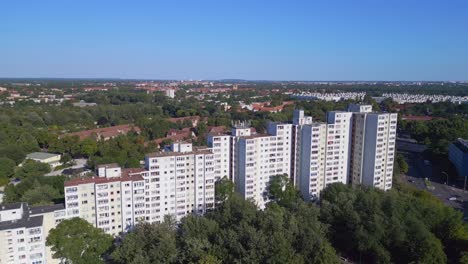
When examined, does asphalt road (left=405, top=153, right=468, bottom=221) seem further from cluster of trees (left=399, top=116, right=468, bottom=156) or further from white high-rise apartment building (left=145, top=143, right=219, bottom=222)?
white high-rise apartment building (left=145, top=143, right=219, bottom=222)

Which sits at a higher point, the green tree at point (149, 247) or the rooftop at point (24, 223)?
the rooftop at point (24, 223)

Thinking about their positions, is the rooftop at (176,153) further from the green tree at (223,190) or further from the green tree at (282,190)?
the green tree at (282,190)

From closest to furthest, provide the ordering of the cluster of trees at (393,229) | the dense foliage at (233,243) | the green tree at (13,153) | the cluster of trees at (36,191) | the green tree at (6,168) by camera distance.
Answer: the dense foliage at (233,243) → the cluster of trees at (393,229) → the cluster of trees at (36,191) → the green tree at (6,168) → the green tree at (13,153)

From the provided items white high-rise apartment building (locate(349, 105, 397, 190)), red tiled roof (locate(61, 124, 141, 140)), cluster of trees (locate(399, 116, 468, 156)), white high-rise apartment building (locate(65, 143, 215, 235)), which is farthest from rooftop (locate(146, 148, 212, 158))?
cluster of trees (locate(399, 116, 468, 156))

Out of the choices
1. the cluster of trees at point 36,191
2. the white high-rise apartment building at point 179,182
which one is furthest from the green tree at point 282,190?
the cluster of trees at point 36,191

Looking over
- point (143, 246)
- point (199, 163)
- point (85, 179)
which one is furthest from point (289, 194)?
point (85, 179)

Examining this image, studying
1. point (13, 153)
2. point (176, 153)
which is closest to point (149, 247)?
point (176, 153)

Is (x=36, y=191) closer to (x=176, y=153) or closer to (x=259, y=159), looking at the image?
(x=176, y=153)
